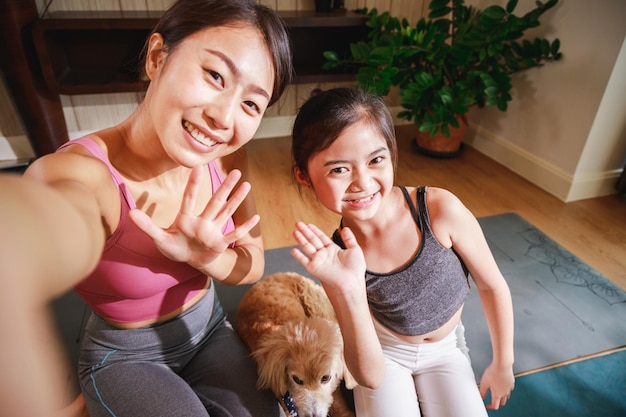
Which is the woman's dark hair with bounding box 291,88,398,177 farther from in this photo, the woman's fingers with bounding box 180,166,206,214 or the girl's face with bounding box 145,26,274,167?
the woman's fingers with bounding box 180,166,206,214

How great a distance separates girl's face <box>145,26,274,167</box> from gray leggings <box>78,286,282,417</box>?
0.41m

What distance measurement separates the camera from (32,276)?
29 centimetres

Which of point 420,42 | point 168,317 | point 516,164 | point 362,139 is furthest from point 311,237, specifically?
point 516,164

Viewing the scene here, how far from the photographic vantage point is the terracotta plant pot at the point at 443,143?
260 cm

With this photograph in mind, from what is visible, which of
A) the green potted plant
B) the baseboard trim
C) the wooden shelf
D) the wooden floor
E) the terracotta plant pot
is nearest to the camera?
the wooden floor

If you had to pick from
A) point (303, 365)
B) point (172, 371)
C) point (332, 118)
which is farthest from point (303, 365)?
point (332, 118)

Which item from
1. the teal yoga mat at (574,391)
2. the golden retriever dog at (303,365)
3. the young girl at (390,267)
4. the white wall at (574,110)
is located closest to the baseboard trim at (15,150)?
the golden retriever dog at (303,365)

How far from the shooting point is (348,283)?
28.4 inches

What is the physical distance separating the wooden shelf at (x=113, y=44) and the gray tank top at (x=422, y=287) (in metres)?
1.72

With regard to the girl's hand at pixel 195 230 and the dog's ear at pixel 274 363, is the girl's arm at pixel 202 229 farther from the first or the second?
the dog's ear at pixel 274 363

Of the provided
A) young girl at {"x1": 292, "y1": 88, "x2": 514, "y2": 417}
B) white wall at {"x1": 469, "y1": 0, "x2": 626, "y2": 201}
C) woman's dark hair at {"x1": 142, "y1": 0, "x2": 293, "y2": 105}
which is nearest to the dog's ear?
young girl at {"x1": 292, "y1": 88, "x2": 514, "y2": 417}

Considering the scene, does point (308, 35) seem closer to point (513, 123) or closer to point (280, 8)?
point (280, 8)

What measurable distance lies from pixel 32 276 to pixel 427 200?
76cm

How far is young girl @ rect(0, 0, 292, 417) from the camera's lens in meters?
0.66
